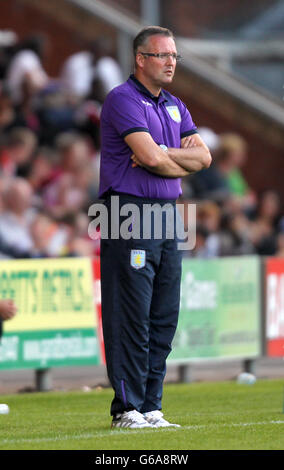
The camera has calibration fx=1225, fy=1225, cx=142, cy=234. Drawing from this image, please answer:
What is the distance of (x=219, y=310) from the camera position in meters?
13.8

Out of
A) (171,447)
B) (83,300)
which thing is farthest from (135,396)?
(83,300)

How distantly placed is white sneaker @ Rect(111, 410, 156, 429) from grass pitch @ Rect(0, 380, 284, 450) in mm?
88

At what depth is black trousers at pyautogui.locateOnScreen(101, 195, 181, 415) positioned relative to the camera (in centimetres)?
746

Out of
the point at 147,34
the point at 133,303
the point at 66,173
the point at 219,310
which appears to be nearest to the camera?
the point at 133,303

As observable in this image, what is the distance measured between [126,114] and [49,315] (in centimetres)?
518

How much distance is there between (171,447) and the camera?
6.57 m

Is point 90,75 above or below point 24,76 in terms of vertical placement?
above

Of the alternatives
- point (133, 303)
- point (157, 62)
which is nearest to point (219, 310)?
point (133, 303)

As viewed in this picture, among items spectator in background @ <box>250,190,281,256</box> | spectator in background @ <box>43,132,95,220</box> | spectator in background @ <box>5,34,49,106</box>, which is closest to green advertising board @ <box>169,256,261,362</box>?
spectator in background @ <box>43,132,95,220</box>

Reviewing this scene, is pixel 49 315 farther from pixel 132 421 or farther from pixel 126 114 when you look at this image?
pixel 126 114

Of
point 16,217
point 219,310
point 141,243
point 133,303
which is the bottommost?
point 219,310

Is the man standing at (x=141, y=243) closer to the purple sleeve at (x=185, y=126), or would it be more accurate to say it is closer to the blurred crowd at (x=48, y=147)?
the purple sleeve at (x=185, y=126)

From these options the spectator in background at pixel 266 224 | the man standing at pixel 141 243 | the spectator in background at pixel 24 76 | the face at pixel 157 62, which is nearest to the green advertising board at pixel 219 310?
the spectator in background at pixel 24 76

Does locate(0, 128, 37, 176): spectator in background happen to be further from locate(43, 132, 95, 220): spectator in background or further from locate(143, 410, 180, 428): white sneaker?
locate(143, 410, 180, 428): white sneaker
